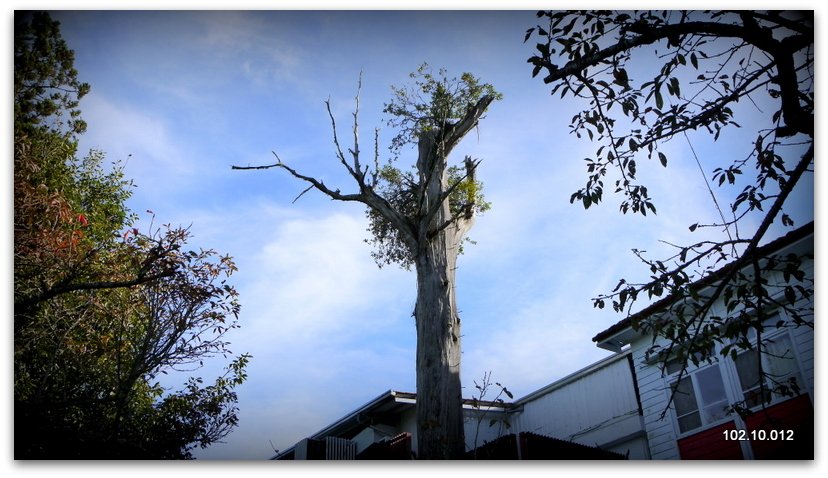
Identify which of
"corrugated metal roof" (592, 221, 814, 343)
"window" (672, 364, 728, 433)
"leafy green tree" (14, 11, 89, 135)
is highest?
"leafy green tree" (14, 11, 89, 135)

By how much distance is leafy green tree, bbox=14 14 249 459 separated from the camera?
11.6ft

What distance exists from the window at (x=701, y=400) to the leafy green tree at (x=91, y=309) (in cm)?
396

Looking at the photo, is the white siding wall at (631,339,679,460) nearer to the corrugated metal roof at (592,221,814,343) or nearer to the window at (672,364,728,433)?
the window at (672,364,728,433)

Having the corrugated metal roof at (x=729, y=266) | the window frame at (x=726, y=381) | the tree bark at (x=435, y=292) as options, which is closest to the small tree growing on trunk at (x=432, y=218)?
the tree bark at (x=435, y=292)

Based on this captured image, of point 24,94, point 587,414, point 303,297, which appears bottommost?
point 587,414

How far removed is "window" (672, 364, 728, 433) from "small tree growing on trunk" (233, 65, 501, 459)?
97.9 inches

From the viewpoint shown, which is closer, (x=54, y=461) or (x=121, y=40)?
(x=54, y=461)

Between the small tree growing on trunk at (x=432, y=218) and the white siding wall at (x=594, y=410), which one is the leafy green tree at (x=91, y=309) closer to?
the small tree growing on trunk at (x=432, y=218)

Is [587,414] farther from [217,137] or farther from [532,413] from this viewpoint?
[217,137]

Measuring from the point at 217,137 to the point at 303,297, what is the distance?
116cm

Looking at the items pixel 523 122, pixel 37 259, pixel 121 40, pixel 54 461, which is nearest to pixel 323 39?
pixel 121 40

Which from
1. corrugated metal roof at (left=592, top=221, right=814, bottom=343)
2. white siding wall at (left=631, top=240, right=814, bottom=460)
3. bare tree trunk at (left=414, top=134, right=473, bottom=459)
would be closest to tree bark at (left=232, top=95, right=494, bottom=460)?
bare tree trunk at (left=414, top=134, right=473, bottom=459)

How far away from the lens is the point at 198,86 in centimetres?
392

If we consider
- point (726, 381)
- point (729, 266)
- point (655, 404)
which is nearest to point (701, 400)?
point (726, 381)
